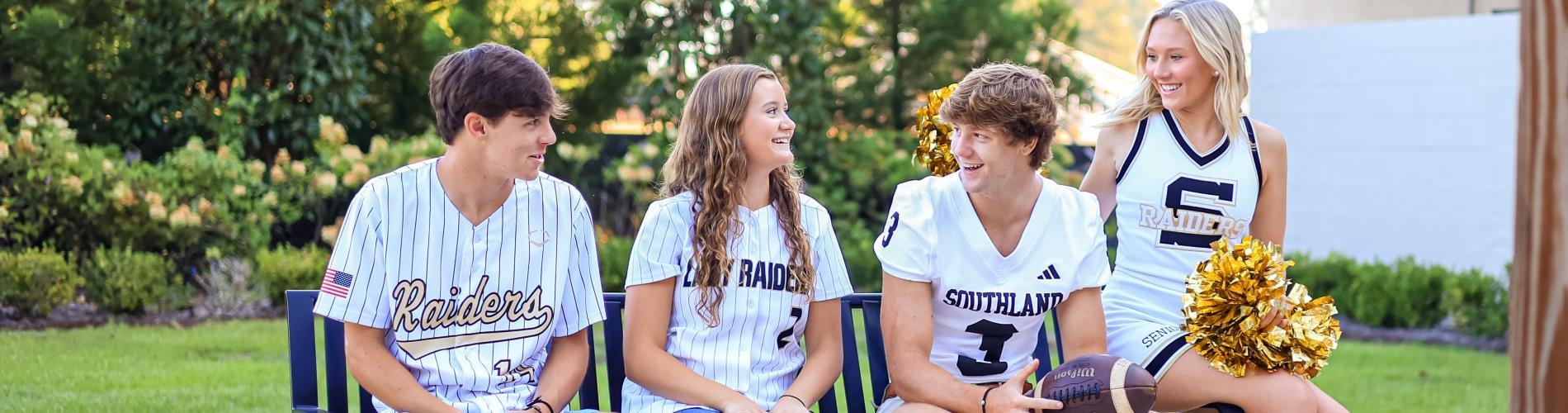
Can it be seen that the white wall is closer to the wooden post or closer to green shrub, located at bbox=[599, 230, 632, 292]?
green shrub, located at bbox=[599, 230, 632, 292]

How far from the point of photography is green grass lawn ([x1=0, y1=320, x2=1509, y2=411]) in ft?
18.1

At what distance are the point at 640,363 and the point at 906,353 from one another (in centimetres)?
64

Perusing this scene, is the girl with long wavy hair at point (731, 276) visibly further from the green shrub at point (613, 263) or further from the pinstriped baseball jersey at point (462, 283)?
the green shrub at point (613, 263)

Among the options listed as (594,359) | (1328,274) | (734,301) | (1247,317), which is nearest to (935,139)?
(734,301)

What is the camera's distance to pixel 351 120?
888 cm

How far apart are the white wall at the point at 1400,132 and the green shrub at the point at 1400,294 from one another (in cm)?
63

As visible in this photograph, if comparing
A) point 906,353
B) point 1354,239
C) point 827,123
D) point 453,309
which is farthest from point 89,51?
point 1354,239

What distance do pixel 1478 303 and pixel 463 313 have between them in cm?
705

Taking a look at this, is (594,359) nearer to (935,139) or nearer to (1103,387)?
(935,139)

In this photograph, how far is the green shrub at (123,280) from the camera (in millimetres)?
7250

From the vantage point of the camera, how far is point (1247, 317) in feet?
10.9

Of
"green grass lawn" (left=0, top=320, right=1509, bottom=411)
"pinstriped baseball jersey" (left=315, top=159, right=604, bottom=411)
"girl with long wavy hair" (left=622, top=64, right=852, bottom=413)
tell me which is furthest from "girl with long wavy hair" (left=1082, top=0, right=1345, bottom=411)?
"green grass lawn" (left=0, top=320, right=1509, bottom=411)

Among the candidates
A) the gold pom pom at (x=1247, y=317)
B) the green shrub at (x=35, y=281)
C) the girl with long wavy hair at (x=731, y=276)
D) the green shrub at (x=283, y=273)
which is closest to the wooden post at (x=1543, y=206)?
the gold pom pom at (x=1247, y=317)

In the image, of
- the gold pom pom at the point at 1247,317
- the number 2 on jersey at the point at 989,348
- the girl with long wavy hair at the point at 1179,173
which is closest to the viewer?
the gold pom pom at the point at 1247,317
